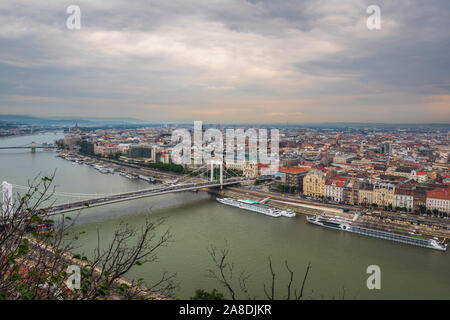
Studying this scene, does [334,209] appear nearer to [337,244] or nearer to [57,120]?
[337,244]

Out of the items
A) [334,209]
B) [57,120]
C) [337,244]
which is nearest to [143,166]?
[334,209]

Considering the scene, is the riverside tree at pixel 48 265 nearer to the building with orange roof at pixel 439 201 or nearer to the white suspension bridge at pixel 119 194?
the white suspension bridge at pixel 119 194

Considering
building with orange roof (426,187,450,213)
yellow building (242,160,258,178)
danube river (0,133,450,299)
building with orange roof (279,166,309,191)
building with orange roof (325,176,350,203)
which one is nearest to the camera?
danube river (0,133,450,299)

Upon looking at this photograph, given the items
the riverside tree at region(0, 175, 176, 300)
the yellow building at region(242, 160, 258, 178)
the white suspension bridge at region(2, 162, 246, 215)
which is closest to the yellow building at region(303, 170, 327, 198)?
the white suspension bridge at region(2, 162, 246, 215)

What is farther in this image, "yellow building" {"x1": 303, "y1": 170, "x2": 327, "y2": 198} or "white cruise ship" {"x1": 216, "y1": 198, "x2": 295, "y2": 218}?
"yellow building" {"x1": 303, "y1": 170, "x2": 327, "y2": 198}

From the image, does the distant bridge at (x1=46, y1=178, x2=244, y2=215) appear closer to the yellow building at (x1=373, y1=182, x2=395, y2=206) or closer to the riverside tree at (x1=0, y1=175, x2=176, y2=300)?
the riverside tree at (x1=0, y1=175, x2=176, y2=300)
